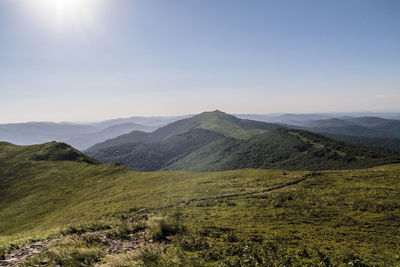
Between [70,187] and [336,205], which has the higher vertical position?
[336,205]

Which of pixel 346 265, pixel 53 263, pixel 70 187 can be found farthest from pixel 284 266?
pixel 70 187

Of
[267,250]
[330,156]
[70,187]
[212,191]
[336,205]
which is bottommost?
[330,156]

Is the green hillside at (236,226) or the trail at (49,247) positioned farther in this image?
the trail at (49,247)

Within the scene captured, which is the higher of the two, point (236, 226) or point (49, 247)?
point (49, 247)

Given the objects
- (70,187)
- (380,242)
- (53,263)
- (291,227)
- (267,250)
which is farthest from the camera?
(70,187)

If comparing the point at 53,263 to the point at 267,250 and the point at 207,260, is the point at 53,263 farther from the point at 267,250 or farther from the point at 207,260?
the point at 267,250

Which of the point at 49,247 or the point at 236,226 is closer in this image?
the point at 49,247

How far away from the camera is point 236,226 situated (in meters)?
14.9

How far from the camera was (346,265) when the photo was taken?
8.70 meters

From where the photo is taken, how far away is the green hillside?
9.48 meters

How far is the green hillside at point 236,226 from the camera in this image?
948cm

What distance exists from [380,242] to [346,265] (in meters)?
5.74

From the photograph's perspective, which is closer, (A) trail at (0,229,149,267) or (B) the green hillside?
(B) the green hillside

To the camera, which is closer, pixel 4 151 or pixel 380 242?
pixel 380 242
